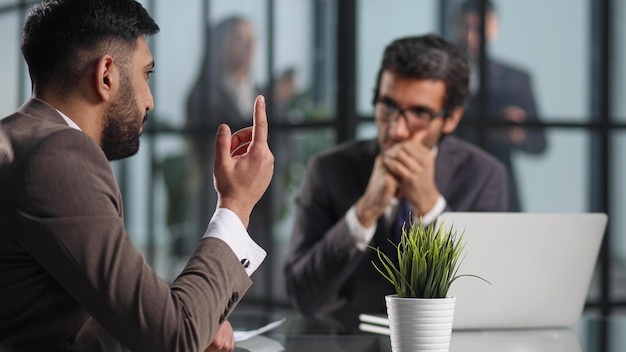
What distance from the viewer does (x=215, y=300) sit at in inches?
53.1

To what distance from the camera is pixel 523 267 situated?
1965 mm

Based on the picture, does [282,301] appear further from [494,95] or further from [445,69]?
[445,69]

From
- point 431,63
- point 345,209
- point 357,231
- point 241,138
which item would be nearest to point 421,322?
point 241,138

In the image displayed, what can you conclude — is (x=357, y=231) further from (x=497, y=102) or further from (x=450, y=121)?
(x=497, y=102)

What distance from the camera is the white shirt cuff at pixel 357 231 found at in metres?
2.72

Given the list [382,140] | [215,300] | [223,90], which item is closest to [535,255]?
[215,300]

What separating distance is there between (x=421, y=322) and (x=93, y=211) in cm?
59

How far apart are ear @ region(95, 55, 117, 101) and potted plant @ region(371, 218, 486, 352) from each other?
1.76 ft

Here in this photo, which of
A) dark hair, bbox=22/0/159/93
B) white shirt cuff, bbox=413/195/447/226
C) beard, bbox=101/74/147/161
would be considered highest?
dark hair, bbox=22/0/159/93

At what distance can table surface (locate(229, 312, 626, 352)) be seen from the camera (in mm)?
1783

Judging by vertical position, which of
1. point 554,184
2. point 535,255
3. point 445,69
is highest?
point 445,69

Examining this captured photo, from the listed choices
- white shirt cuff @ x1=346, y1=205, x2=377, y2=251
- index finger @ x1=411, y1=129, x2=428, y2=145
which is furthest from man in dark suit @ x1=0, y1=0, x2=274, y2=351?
index finger @ x1=411, y1=129, x2=428, y2=145

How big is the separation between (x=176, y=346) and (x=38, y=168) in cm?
33

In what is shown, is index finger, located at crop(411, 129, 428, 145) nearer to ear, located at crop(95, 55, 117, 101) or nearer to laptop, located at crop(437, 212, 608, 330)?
laptop, located at crop(437, 212, 608, 330)
